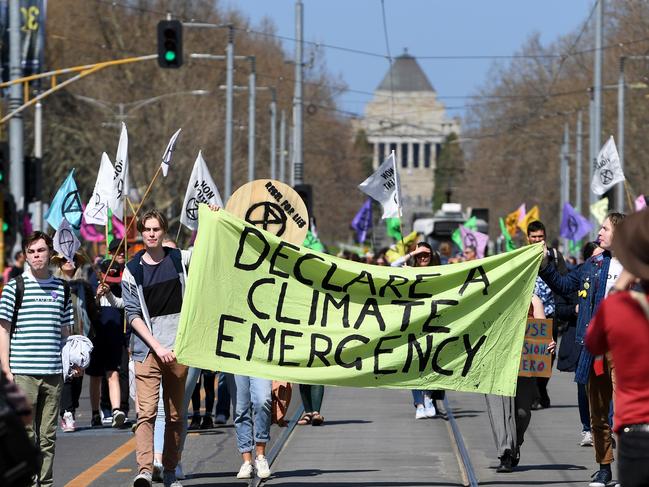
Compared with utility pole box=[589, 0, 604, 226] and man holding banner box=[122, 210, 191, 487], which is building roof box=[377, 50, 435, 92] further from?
man holding banner box=[122, 210, 191, 487]

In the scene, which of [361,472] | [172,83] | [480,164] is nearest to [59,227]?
[361,472]

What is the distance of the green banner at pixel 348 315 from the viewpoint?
33.6ft

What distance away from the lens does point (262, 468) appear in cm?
1118

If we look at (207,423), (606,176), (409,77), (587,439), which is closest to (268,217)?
(587,439)

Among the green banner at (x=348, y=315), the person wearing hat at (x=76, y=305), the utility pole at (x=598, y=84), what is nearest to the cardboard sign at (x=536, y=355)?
the green banner at (x=348, y=315)

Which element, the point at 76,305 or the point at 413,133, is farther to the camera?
the point at 413,133

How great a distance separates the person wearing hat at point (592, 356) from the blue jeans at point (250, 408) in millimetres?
1943

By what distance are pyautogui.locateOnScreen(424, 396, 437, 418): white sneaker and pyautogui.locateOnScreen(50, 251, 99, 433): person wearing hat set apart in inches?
129

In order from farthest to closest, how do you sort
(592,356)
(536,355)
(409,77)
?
(409,77)
(536,355)
(592,356)

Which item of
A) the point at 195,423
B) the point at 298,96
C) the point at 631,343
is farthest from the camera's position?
the point at 298,96

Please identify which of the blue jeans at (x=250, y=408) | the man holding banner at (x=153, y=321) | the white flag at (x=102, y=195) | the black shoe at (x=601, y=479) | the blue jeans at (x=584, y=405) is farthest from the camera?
the white flag at (x=102, y=195)

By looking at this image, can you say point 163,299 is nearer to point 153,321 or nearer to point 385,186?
point 153,321

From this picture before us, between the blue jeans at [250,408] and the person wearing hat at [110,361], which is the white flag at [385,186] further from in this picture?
the blue jeans at [250,408]

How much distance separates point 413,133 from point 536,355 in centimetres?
14215
